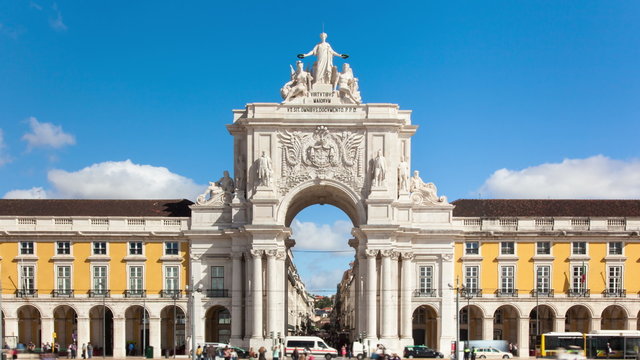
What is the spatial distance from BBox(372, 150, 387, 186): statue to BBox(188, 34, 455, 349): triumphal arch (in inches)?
3.4

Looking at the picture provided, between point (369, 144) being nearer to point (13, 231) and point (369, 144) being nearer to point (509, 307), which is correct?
point (509, 307)

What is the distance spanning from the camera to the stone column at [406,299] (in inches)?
2972

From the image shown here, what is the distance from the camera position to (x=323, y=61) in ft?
259

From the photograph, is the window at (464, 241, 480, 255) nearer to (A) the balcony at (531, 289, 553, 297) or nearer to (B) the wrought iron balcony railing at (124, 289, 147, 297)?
(A) the balcony at (531, 289, 553, 297)

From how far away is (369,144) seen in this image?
251 ft

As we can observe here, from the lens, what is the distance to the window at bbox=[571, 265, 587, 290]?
76.9m

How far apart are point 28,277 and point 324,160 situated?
27.9 m

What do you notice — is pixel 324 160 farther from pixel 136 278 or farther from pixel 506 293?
pixel 506 293

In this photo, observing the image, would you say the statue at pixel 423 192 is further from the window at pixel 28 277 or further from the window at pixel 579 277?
the window at pixel 28 277

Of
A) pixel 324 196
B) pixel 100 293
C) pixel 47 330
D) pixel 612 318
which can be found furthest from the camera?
pixel 324 196

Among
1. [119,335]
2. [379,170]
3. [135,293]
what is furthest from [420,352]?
[119,335]

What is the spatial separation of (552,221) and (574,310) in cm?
861

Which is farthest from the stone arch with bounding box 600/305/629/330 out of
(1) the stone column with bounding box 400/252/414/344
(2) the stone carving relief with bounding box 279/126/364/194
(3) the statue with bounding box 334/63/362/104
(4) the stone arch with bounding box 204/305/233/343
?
(4) the stone arch with bounding box 204/305/233/343

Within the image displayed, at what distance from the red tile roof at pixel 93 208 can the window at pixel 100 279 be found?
525 cm
